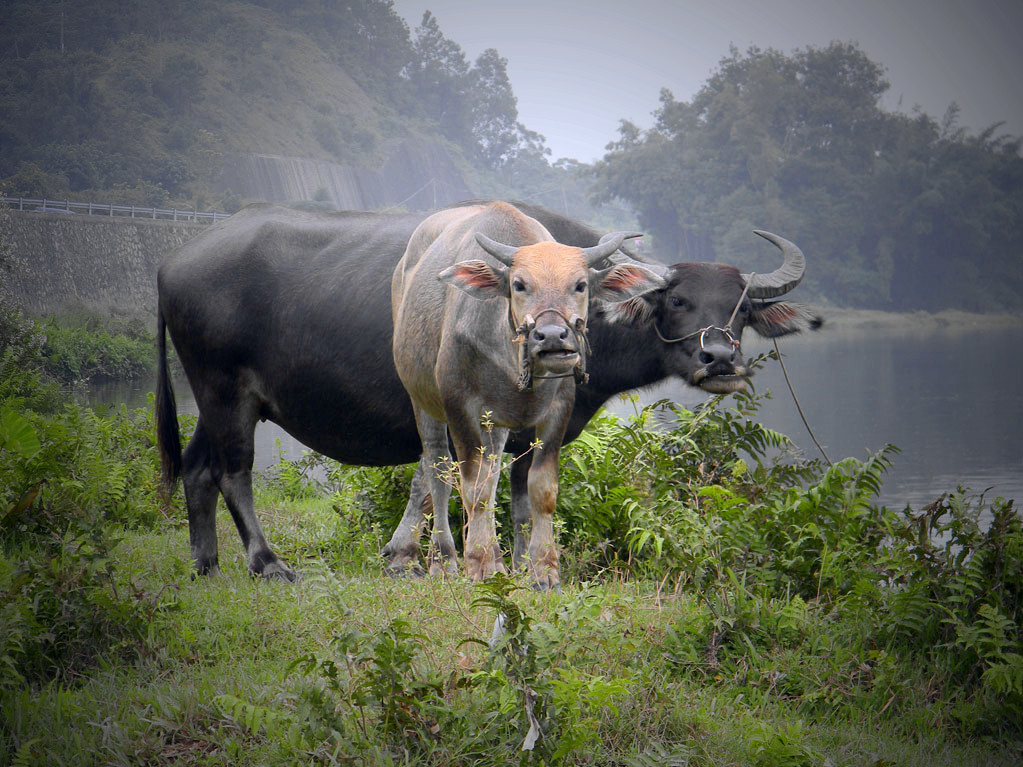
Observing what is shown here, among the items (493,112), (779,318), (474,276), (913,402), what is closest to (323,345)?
(474,276)

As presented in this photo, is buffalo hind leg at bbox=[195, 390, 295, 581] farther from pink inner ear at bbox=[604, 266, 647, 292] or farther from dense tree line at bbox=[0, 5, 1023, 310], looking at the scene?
dense tree line at bbox=[0, 5, 1023, 310]

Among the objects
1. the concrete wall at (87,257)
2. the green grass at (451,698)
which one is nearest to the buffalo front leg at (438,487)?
the green grass at (451,698)

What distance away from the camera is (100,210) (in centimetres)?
2967

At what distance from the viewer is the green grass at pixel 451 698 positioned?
2.83 m

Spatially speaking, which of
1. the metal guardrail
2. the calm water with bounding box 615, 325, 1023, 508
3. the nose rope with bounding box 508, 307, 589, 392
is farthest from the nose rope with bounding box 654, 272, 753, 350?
the metal guardrail

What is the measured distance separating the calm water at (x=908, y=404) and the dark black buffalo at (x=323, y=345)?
1.75 feet

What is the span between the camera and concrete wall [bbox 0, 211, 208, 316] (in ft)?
77.4

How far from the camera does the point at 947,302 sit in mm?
40969

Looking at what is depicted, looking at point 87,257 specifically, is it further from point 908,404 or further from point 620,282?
point 620,282

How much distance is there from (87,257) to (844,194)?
32576mm

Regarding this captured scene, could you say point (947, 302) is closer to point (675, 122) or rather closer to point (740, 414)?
point (675, 122)

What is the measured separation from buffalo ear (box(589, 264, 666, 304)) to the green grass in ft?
4.63

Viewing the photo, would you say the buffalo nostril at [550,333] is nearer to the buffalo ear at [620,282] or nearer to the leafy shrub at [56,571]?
the buffalo ear at [620,282]

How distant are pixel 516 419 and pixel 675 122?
4569 centimetres
